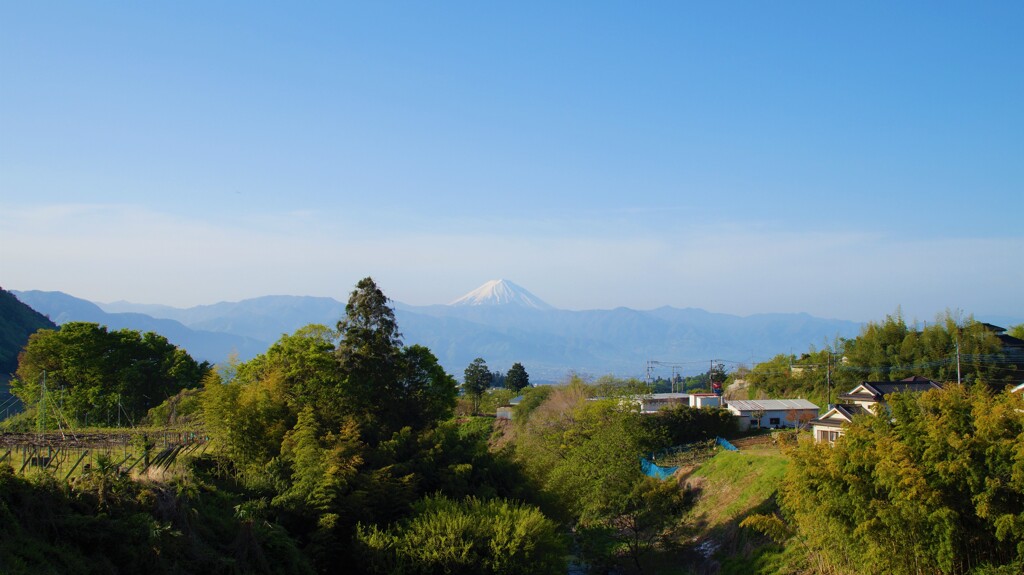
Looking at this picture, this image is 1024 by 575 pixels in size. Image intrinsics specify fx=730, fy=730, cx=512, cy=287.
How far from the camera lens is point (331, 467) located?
1886 centimetres

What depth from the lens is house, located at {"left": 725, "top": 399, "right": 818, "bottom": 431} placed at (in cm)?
3747

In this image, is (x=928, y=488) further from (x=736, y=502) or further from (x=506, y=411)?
(x=506, y=411)

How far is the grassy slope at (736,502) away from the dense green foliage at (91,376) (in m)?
24.5

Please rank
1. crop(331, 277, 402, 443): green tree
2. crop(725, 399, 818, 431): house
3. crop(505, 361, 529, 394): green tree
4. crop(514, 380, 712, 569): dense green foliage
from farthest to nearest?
crop(505, 361, 529, 394): green tree → crop(725, 399, 818, 431): house → crop(514, 380, 712, 569): dense green foliage → crop(331, 277, 402, 443): green tree

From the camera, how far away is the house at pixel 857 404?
86.7 feet

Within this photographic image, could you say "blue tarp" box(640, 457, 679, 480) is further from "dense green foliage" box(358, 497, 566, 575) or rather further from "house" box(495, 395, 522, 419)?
"house" box(495, 395, 522, 419)

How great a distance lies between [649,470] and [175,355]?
25.5 meters

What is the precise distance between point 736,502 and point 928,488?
11.7 meters

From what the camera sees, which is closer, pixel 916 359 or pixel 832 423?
pixel 832 423

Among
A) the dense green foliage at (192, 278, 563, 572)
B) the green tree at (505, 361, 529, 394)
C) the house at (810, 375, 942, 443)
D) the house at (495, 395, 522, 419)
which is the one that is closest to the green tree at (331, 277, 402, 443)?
the dense green foliage at (192, 278, 563, 572)

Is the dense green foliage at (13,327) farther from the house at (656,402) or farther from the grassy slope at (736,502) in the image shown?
the grassy slope at (736,502)

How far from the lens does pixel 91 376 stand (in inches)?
1359

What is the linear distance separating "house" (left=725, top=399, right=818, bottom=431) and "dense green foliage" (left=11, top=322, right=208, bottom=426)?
29.5 metres

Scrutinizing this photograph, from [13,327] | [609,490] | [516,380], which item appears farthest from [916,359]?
[13,327]
